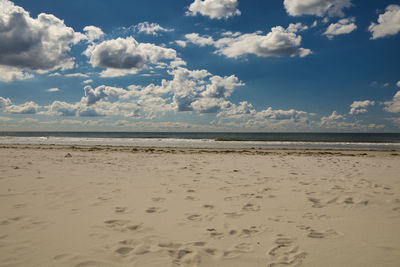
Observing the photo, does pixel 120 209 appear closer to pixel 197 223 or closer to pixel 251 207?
pixel 197 223

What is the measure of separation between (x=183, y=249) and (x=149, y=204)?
1964 millimetres

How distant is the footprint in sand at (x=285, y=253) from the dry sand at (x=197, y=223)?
0.5 inches


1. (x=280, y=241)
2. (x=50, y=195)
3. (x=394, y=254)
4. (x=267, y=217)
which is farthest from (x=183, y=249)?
(x=50, y=195)

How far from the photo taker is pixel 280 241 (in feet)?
10.8

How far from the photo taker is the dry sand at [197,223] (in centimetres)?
288

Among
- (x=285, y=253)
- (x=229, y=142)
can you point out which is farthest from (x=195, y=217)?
(x=229, y=142)

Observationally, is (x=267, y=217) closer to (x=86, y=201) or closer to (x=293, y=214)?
(x=293, y=214)

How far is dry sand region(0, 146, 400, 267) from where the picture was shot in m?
2.88

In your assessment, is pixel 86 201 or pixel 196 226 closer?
pixel 196 226

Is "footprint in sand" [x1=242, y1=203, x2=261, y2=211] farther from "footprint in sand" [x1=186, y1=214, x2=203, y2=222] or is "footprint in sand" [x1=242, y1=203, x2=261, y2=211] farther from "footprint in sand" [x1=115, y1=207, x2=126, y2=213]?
"footprint in sand" [x1=115, y1=207, x2=126, y2=213]

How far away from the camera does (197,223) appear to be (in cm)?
390

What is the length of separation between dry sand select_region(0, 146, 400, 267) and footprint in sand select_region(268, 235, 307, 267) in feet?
0.04

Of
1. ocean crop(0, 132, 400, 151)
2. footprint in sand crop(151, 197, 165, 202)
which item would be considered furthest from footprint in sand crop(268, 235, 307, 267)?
ocean crop(0, 132, 400, 151)

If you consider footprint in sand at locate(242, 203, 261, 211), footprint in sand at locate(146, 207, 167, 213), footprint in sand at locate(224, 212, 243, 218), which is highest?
footprint in sand at locate(242, 203, 261, 211)
